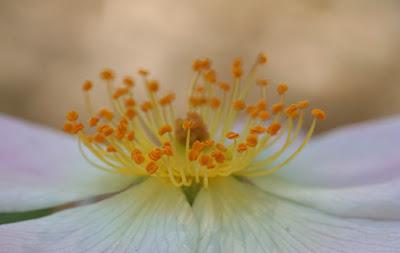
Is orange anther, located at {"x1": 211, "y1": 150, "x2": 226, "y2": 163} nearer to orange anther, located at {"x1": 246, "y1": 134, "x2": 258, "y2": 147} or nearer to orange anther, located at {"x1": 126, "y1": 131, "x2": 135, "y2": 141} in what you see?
orange anther, located at {"x1": 246, "y1": 134, "x2": 258, "y2": 147}

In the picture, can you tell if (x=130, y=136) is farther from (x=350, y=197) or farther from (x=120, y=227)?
(x=350, y=197)

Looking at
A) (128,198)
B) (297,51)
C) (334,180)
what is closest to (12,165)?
(128,198)

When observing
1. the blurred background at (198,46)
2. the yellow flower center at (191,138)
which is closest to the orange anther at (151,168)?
the yellow flower center at (191,138)

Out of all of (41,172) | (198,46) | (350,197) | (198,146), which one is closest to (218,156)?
(198,146)

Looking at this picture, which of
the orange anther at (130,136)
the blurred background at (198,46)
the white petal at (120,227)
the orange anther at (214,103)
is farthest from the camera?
the blurred background at (198,46)

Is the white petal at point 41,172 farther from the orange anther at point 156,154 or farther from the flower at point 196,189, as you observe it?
the orange anther at point 156,154

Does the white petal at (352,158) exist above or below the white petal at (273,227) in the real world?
above

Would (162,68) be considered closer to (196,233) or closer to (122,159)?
(122,159)

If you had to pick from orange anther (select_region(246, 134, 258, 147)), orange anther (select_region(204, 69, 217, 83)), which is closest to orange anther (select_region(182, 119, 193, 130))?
orange anther (select_region(246, 134, 258, 147))
